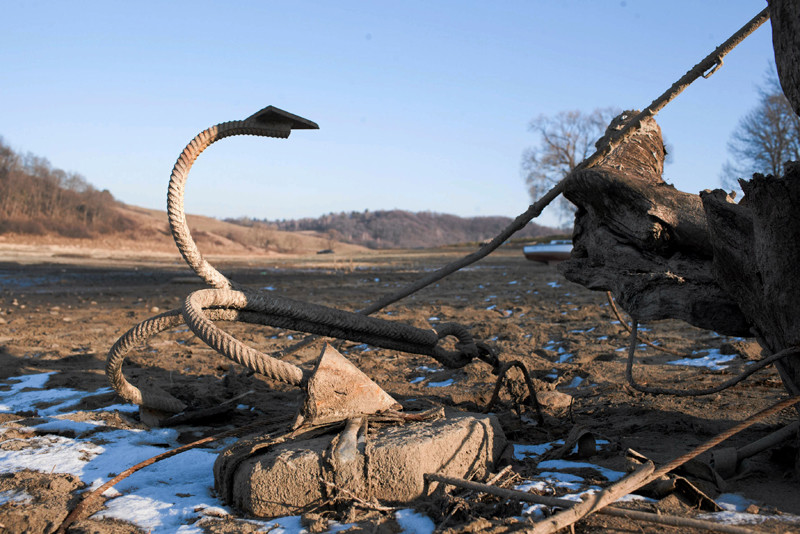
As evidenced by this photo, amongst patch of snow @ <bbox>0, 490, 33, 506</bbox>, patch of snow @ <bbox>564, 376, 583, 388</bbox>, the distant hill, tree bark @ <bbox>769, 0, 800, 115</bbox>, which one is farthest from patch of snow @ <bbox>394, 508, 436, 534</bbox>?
the distant hill

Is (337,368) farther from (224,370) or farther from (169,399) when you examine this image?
(224,370)

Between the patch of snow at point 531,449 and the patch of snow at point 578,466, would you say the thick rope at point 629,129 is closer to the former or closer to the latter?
the patch of snow at point 531,449

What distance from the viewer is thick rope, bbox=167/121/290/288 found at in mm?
2846

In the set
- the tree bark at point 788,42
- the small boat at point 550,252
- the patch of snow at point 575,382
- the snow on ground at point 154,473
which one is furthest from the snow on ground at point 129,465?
the small boat at point 550,252

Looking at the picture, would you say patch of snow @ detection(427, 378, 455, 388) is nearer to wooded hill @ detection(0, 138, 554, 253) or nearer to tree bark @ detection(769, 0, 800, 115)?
tree bark @ detection(769, 0, 800, 115)

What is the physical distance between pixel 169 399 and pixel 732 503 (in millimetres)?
3013

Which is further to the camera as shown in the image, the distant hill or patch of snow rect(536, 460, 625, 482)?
the distant hill

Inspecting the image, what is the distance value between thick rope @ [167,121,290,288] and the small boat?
14880 mm

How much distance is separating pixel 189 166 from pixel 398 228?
94.8 metres

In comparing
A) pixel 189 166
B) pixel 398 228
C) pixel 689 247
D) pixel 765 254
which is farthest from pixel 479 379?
pixel 398 228

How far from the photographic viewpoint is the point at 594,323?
249 inches

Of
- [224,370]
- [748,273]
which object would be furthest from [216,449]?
[748,273]

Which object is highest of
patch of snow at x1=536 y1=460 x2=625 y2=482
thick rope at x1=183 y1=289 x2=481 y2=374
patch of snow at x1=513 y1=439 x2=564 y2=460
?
thick rope at x1=183 y1=289 x2=481 y2=374

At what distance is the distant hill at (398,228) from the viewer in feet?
307
